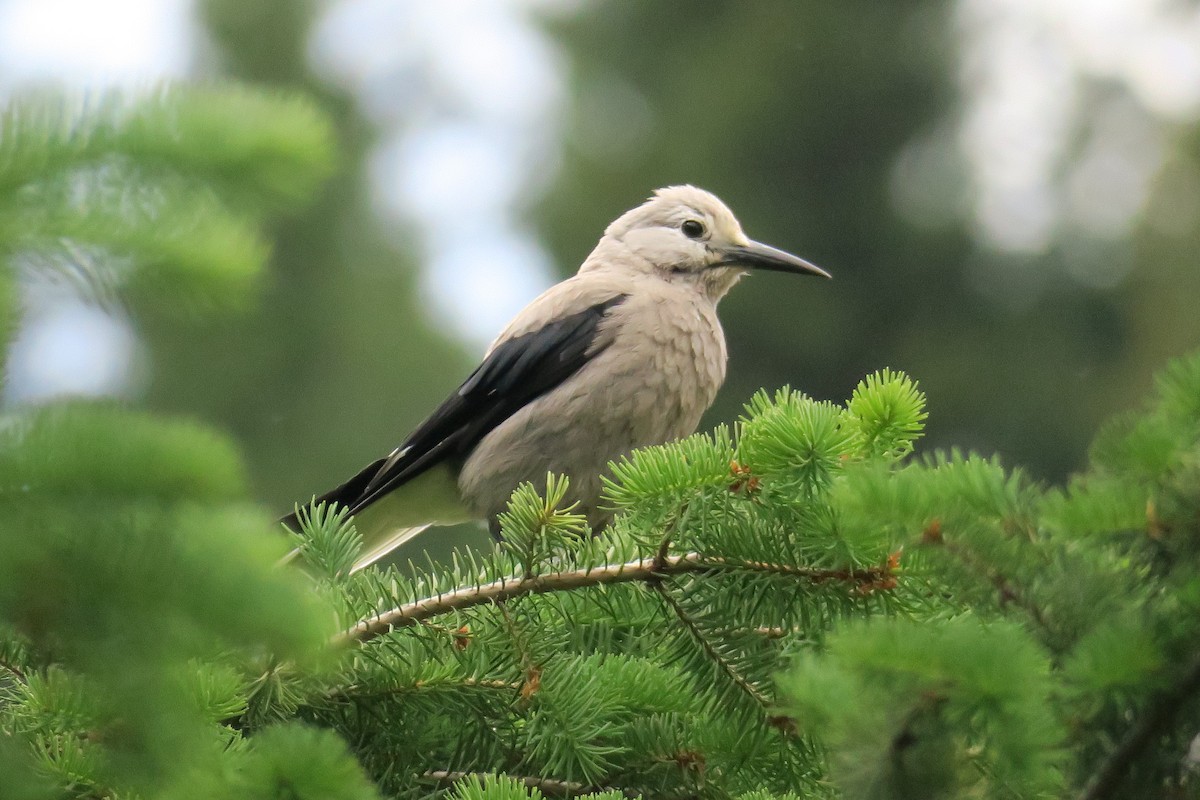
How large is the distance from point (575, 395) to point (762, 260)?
3.48 ft

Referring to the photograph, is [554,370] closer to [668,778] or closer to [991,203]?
[668,778]

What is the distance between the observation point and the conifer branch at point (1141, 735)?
1.14 meters

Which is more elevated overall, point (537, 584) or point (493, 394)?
point (493, 394)

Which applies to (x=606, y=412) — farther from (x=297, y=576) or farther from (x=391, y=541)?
(x=297, y=576)

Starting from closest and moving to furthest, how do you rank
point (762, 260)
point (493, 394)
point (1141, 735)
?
point (1141, 735), point (493, 394), point (762, 260)

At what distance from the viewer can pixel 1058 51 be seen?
17250 mm

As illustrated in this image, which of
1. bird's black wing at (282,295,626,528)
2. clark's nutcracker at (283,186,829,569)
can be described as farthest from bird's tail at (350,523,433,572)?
bird's black wing at (282,295,626,528)

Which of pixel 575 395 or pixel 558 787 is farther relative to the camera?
pixel 575 395

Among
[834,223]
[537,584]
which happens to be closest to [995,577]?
[537,584]

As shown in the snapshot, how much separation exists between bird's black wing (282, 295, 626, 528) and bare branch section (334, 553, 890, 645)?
1.73 m

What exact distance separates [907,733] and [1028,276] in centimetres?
1727

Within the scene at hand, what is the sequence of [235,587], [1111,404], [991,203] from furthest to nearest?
[991,203]
[1111,404]
[235,587]

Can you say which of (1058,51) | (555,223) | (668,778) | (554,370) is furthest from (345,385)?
(668,778)

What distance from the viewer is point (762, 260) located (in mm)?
4375
